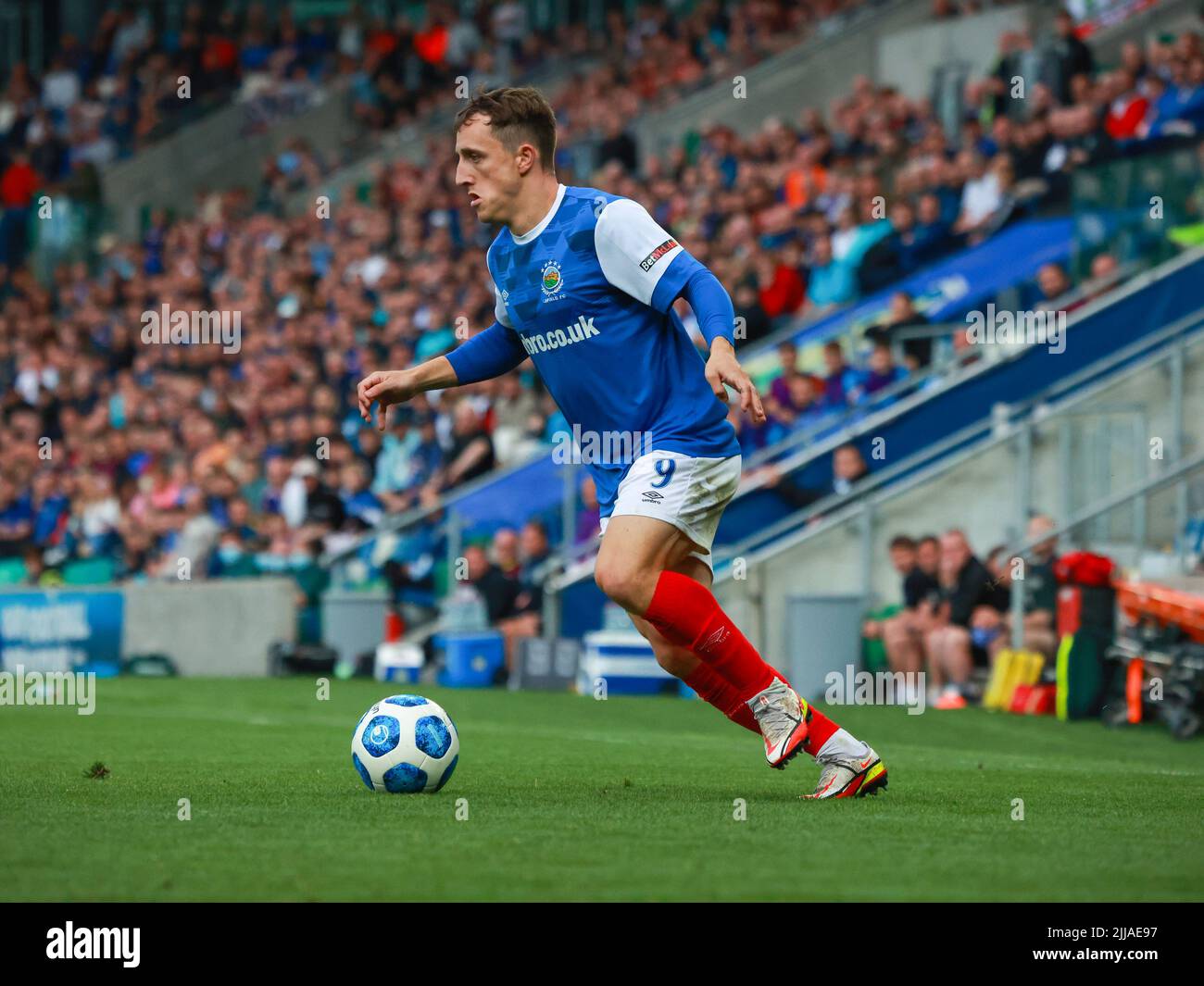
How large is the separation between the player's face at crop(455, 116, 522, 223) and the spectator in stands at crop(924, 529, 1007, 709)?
7.64m

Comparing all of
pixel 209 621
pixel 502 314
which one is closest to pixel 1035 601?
pixel 502 314

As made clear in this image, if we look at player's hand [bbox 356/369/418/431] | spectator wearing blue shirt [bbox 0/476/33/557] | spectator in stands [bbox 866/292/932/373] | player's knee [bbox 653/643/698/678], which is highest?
spectator in stands [bbox 866/292/932/373]

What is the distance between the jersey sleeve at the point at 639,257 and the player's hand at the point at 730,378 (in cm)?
55

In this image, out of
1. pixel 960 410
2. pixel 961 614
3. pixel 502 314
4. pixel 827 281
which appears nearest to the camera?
pixel 502 314

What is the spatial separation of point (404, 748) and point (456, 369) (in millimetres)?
1582

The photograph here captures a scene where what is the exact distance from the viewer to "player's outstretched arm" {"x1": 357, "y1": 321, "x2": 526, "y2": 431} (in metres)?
7.78

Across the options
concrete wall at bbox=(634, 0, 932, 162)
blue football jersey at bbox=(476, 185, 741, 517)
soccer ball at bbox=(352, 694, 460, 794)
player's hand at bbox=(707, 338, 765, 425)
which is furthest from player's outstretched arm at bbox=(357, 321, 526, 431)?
concrete wall at bbox=(634, 0, 932, 162)

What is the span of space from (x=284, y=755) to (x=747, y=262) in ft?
38.6

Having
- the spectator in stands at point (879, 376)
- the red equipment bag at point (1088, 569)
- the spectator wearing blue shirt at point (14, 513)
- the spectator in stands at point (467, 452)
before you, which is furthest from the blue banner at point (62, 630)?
the red equipment bag at point (1088, 569)

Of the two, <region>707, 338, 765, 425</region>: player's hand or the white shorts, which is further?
the white shorts

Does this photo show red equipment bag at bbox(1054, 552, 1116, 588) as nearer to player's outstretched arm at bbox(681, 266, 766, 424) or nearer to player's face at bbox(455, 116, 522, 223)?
player's outstretched arm at bbox(681, 266, 766, 424)

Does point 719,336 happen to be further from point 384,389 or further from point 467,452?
point 467,452

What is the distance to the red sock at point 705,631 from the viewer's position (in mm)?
6992

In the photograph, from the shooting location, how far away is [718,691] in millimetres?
7203
